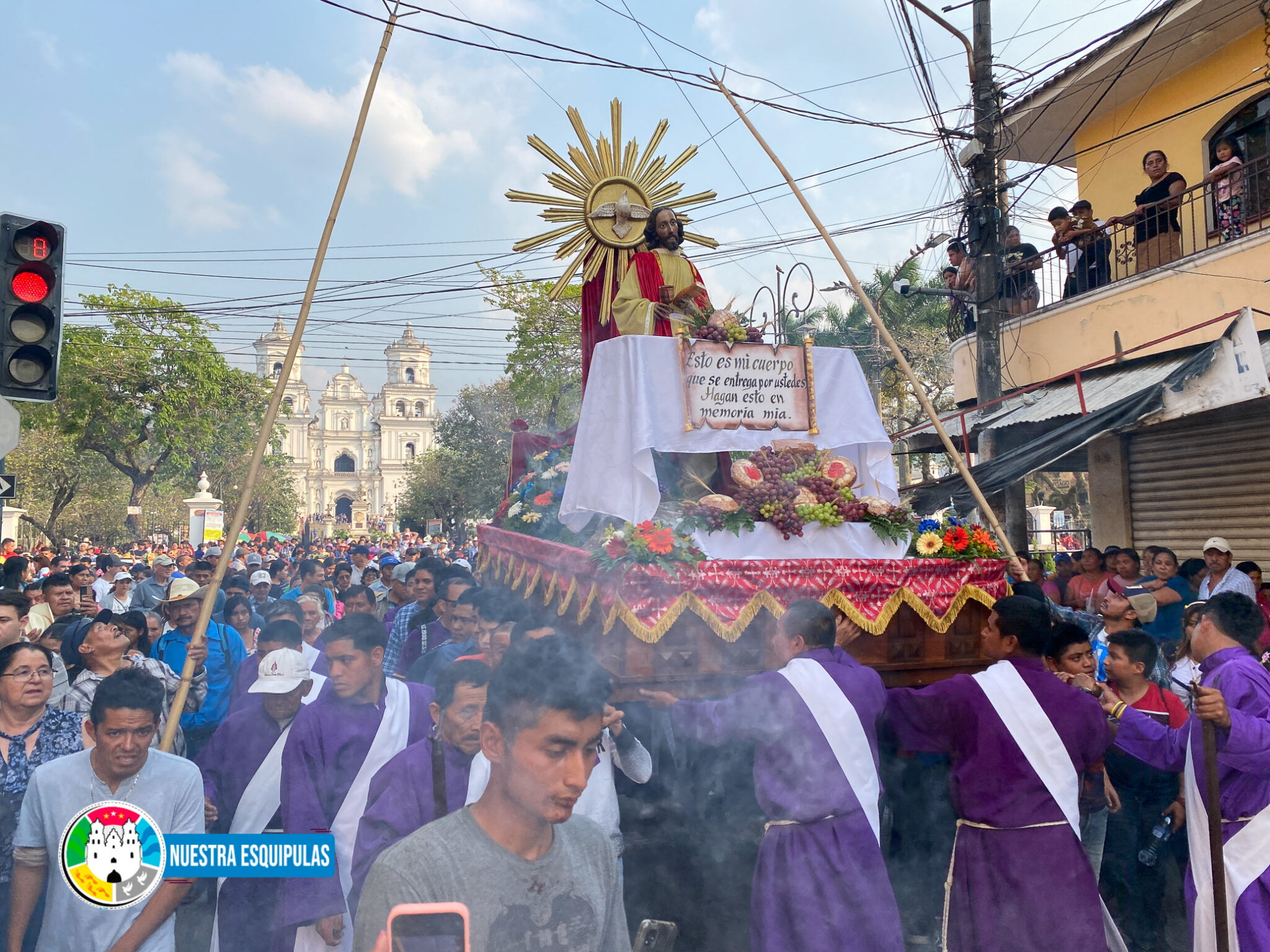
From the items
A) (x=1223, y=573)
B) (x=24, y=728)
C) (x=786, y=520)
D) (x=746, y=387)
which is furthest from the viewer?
(x=1223, y=573)

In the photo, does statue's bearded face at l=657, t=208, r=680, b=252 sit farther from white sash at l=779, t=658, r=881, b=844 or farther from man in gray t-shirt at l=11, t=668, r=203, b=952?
man in gray t-shirt at l=11, t=668, r=203, b=952

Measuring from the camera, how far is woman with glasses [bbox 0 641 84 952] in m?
3.33

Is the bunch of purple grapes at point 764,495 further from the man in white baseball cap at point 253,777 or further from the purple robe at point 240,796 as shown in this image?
the purple robe at point 240,796

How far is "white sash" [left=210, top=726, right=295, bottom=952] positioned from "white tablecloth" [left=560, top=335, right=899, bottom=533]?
6.73ft

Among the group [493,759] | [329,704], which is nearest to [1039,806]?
[493,759]

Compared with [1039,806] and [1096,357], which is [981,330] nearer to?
[1096,357]

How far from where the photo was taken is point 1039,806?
10.4 ft

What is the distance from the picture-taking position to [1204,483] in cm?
977

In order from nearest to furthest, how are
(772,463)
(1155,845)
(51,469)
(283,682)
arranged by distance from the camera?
(283,682) < (1155,845) < (772,463) < (51,469)

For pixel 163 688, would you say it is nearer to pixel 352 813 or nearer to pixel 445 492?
pixel 352 813

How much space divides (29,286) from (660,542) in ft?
11.4

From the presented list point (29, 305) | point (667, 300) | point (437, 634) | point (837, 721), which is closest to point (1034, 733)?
point (837, 721)

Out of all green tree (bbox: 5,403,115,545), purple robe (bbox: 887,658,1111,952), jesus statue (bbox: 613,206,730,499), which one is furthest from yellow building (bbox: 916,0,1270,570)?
green tree (bbox: 5,403,115,545)

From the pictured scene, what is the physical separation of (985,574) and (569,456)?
10.0 ft
